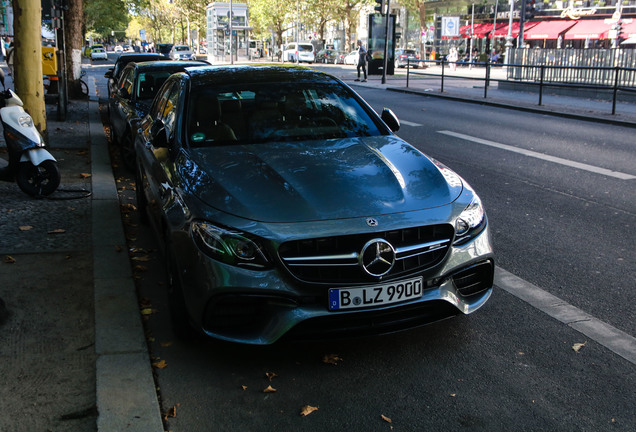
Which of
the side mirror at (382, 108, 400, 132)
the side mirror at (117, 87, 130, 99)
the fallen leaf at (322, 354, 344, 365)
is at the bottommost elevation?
the fallen leaf at (322, 354, 344, 365)

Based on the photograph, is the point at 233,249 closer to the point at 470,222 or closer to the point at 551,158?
the point at 470,222

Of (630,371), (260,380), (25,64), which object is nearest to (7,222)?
(25,64)

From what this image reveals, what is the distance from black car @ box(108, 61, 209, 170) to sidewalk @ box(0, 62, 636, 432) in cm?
128

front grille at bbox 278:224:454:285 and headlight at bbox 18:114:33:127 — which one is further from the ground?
headlight at bbox 18:114:33:127

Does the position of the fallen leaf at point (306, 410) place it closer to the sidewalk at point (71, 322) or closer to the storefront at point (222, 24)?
the sidewalk at point (71, 322)

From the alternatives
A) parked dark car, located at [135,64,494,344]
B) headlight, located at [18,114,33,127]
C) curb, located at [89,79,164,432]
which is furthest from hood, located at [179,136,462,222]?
headlight, located at [18,114,33,127]

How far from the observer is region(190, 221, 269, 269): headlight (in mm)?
3330

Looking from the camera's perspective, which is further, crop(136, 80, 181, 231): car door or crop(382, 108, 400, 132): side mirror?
crop(382, 108, 400, 132): side mirror

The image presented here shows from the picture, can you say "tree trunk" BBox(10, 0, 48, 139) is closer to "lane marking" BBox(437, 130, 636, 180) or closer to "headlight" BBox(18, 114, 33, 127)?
"headlight" BBox(18, 114, 33, 127)

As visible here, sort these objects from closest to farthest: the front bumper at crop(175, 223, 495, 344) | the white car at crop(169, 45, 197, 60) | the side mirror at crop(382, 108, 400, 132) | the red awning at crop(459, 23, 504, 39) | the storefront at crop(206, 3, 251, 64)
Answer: the front bumper at crop(175, 223, 495, 344) < the side mirror at crop(382, 108, 400, 132) < the storefront at crop(206, 3, 251, 64) < the white car at crop(169, 45, 197, 60) < the red awning at crop(459, 23, 504, 39)

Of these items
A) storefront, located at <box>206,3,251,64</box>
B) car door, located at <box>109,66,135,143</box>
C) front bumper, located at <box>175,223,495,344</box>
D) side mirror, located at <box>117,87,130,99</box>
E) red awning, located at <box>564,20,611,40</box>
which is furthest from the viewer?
red awning, located at <box>564,20,611,40</box>

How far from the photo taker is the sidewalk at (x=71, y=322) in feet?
10.4

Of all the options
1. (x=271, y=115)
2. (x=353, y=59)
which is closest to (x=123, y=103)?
(x=271, y=115)

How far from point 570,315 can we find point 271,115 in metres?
2.40
